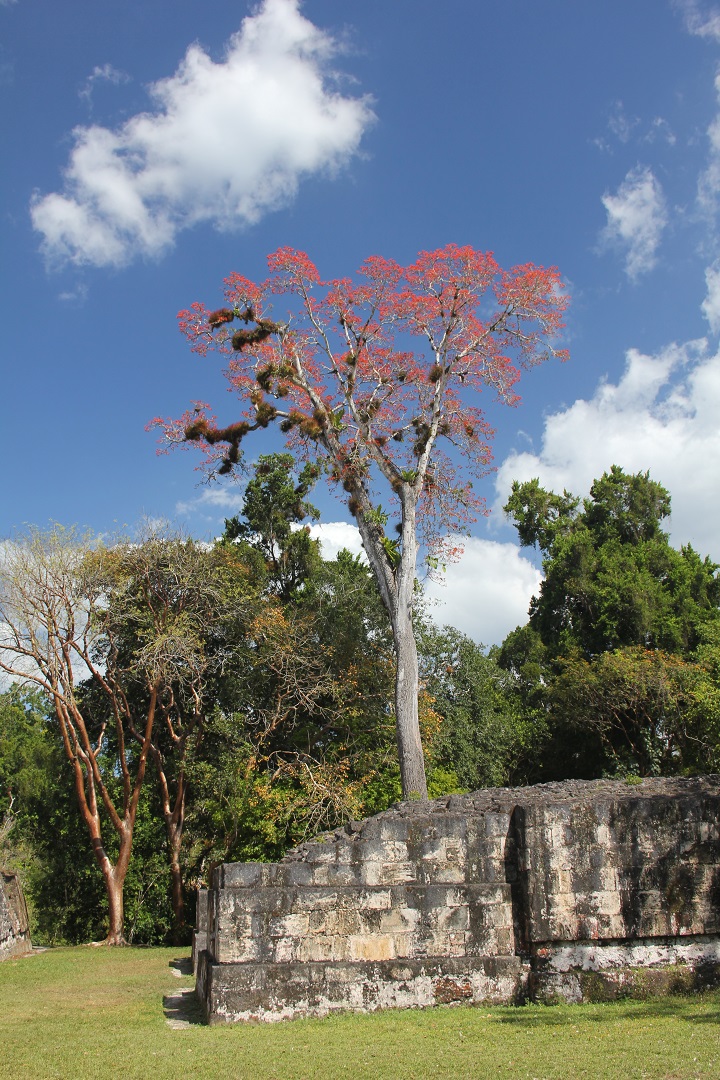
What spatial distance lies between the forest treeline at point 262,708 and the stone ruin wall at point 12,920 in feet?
6.32

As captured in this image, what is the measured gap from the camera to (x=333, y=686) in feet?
60.9

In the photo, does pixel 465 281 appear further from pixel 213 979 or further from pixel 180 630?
pixel 213 979

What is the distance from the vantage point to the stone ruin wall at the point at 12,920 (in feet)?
50.3

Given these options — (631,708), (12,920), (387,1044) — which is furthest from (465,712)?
(387,1044)

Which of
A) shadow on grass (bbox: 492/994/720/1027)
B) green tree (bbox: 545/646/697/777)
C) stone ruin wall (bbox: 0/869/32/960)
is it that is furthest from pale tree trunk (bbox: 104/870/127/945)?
shadow on grass (bbox: 492/994/720/1027)

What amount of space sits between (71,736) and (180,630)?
450 centimetres

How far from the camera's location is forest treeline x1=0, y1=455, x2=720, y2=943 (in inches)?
727

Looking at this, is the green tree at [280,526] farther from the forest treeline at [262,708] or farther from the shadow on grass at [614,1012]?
the shadow on grass at [614,1012]

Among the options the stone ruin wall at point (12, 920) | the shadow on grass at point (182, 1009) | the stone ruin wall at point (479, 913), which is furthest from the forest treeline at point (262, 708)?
the stone ruin wall at point (479, 913)

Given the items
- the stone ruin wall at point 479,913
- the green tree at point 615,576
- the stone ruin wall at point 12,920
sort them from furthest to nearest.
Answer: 1. the green tree at point 615,576
2. the stone ruin wall at point 12,920
3. the stone ruin wall at point 479,913

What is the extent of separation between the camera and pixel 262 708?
64.8 feet

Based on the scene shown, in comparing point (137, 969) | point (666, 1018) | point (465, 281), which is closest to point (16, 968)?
point (137, 969)

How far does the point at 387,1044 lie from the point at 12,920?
1266cm

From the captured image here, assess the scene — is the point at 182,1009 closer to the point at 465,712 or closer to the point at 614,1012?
the point at 614,1012
